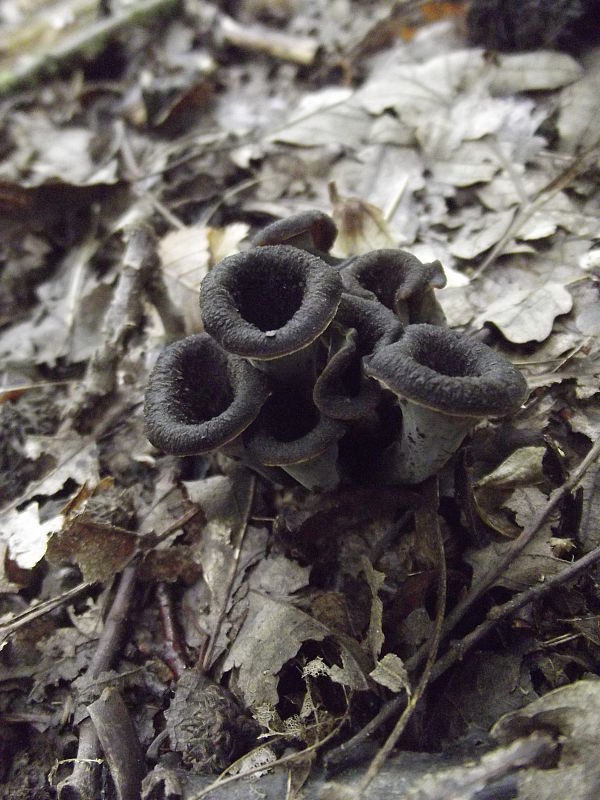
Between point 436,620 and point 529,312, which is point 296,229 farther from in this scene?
point 436,620

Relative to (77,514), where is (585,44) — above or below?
above

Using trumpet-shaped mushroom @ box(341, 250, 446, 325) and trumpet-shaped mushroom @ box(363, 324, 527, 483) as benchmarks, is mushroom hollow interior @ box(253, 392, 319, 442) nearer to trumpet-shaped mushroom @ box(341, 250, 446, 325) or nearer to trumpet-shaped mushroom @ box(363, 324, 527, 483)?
trumpet-shaped mushroom @ box(363, 324, 527, 483)

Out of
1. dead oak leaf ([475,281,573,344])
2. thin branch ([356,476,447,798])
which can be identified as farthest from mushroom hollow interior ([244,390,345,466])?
dead oak leaf ([475,281,573,344])

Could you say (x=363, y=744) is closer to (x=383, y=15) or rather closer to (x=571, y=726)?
(x=571, y=726)

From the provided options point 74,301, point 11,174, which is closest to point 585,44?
point 74,301

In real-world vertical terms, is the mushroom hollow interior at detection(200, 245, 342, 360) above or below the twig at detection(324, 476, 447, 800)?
above

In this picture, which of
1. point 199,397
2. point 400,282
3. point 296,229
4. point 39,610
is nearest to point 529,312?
point 400,282
